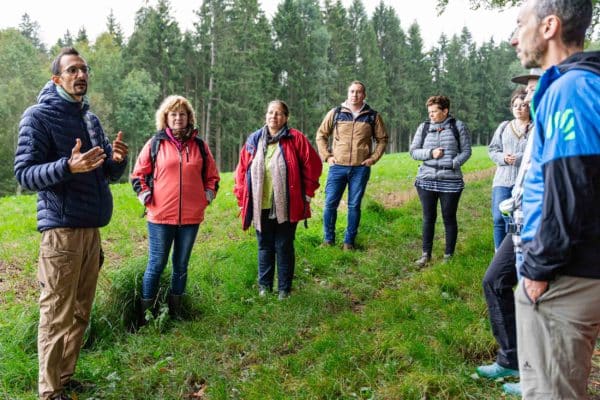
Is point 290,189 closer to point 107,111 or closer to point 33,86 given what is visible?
point 107,111

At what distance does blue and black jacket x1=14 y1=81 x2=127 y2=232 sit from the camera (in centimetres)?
311

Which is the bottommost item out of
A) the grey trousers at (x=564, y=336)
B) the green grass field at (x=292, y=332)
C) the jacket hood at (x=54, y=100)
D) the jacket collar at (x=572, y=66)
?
the green grass field at (x=292, y=332)

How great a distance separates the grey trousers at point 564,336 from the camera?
5.92 ft

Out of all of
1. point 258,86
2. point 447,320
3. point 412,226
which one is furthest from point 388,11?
point 447,320

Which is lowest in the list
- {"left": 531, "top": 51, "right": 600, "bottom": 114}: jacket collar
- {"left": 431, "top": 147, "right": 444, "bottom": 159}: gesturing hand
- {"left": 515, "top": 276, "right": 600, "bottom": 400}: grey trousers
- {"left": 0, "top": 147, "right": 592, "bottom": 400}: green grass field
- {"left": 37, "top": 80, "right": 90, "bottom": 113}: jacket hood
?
{"left": 0, "top": 147, "right": 592, "bottom": 400}: green grass field

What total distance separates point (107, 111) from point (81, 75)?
1398 inches

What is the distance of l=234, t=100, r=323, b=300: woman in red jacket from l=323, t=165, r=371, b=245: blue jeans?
5.33 ft

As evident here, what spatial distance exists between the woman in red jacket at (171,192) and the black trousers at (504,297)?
113 inches

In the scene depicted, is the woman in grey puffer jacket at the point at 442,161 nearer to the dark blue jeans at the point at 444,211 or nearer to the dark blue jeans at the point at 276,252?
the dark blue jeans at the point at 444,211

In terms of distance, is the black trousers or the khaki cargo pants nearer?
the black trousers

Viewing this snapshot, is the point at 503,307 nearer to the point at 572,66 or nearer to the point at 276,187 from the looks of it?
the point at 572,66

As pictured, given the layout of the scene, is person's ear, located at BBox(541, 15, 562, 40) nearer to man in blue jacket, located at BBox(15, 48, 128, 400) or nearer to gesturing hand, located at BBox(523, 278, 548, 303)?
gesturing hand, located at BBox(523, 278, 548, 303)

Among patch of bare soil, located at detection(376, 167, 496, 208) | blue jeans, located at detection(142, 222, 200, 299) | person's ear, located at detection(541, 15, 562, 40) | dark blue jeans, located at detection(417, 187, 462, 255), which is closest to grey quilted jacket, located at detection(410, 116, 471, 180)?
dark blue jeans, located at detection(417, 187, 462, 255)

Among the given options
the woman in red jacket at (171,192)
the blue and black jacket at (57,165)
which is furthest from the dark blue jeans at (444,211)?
the blue and black jacket at (57,165)
